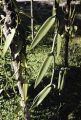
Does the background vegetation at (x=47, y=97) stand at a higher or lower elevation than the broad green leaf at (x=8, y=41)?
lower

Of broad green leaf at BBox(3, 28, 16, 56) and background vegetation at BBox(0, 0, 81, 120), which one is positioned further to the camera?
background vegetation at BBox(0, 0, 81, 120)

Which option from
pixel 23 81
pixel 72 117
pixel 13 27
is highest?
pixel 13 27

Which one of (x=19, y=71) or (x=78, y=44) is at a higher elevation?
(x=19, y=71)

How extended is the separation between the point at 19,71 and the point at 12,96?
3.35ft

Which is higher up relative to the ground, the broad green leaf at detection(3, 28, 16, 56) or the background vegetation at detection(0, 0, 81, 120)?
the broad green leaf at detection(3, 28, 16, 56)

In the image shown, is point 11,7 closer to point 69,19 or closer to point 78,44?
point 69,19

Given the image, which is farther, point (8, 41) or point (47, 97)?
point (47, 97)

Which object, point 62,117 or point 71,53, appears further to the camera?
point 71,53

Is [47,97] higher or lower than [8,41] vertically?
lower

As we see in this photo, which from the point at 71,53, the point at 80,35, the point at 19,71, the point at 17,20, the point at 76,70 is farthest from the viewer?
the point at 80,35

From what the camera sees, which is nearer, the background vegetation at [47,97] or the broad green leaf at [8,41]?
the broad green leaf at [8,41]

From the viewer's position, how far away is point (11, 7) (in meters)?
0.74

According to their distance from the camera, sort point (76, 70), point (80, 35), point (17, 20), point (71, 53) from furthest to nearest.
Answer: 1. point (80, 35)
2. point (71, 53)
3. point (76, 70)
4. point (17, 20)

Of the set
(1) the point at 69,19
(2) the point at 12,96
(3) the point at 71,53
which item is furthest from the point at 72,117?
(1) the point at 69,19
